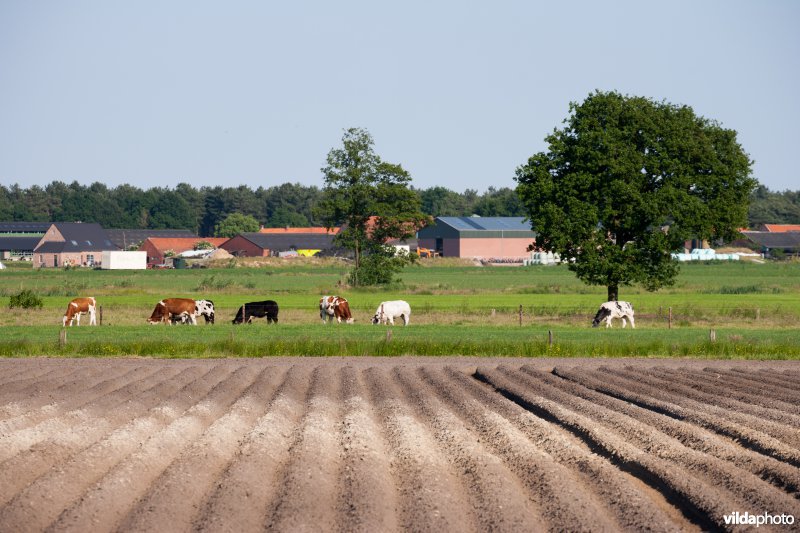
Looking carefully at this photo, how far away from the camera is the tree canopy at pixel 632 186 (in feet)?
178

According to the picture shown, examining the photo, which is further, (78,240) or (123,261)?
(78,240)

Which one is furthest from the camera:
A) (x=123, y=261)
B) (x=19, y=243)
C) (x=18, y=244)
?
(x=19, y=243)

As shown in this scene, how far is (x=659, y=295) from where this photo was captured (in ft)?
249

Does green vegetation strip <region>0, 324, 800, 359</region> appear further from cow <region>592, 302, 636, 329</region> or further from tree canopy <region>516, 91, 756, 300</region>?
tree canopy <region>516, 91, 756, 300</region>

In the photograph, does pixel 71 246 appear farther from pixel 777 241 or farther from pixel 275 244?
pixel 777 241

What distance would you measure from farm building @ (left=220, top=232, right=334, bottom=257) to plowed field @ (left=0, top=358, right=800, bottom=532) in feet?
436

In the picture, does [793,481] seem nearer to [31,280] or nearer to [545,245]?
[545,245]

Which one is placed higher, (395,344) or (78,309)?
(78,309)

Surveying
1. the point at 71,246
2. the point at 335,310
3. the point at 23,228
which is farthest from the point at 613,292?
the point at 23,228

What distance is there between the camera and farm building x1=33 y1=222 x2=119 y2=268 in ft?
484

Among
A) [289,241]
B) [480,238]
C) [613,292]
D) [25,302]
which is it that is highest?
[480,238]

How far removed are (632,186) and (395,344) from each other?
19056 mm

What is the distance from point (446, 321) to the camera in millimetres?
53594

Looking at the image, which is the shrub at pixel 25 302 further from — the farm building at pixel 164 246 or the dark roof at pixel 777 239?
the dark roof at pixel 777 239
